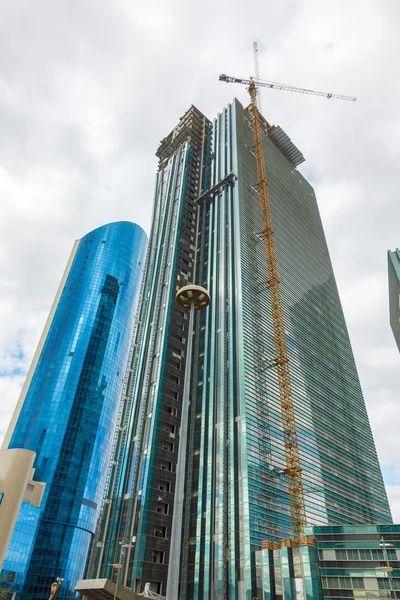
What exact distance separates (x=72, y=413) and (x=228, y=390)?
8033 cm

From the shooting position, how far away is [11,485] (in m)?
102

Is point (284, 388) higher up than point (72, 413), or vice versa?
point (72, 413)

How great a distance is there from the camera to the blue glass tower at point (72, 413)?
131m

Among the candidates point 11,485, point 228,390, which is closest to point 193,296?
point 228,390

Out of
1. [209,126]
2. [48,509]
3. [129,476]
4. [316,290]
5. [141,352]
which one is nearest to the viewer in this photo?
[129,476]

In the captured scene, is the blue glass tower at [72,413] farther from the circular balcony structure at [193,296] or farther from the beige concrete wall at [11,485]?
the circular balcony structure at [193,296]

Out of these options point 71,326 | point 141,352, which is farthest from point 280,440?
point 71,326

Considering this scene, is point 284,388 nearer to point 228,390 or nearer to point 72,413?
point 228,390

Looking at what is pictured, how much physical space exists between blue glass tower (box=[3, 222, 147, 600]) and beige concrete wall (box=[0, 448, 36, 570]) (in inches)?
1283

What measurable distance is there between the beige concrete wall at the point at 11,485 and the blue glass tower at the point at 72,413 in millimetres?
32590

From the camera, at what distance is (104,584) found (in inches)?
2253

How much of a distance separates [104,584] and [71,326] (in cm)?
12272

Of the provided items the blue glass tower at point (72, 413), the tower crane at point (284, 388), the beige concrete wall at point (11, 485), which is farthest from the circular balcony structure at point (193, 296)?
the blue glass tower at point (72, 413)

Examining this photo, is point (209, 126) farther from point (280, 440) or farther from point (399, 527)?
point (399, 527)
